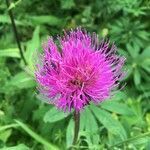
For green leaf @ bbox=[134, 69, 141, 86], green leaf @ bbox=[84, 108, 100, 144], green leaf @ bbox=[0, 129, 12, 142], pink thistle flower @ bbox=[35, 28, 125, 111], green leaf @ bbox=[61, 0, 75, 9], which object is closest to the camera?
pink thistle flower @ bbox=[35, 28, 125, 111]

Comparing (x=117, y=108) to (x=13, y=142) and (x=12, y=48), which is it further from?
(x=12, y=48)

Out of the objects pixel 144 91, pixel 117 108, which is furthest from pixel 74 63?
pixel 144 91

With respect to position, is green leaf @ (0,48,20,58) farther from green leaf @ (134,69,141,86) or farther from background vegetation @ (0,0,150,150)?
green leaf @ (134,69,141,86)

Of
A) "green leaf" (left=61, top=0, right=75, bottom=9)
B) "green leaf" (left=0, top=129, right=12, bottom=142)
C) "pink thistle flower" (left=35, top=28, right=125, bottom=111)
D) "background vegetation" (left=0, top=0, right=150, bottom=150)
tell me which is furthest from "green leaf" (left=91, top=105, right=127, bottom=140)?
"green leaf" (left=61, top=0, right=75, bottom=9)

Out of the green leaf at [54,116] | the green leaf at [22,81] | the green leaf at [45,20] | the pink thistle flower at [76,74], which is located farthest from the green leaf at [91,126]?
the green leaf at [45,20]

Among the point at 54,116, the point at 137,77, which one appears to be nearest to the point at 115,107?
the point at 54,116

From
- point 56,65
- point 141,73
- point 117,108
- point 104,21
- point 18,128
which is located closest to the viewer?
point 56,65

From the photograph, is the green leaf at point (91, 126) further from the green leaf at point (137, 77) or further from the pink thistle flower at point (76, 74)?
the green leaf at point (137, 77)
